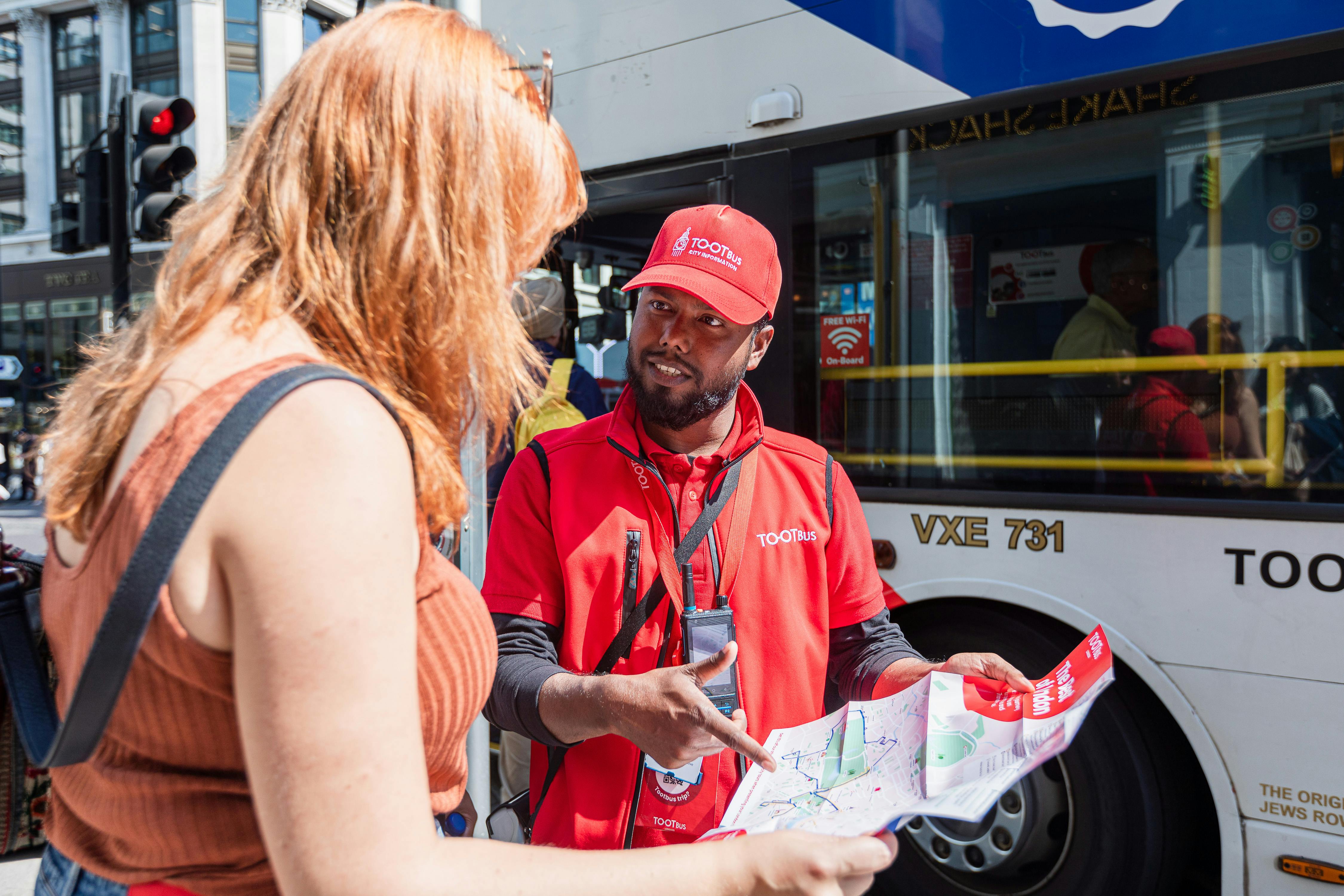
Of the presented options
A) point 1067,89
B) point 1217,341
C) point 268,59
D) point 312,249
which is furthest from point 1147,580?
point 268,59

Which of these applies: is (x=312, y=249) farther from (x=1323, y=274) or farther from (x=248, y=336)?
(x=1323, y=274)

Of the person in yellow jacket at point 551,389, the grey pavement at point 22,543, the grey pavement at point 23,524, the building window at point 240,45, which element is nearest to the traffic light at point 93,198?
the grey pavement at point 22,543

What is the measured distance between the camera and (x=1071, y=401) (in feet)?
9.05

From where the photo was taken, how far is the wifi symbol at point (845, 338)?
3.11m

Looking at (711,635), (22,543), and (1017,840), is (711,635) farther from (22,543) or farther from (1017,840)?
(22,543)

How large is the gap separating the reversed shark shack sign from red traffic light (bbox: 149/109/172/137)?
574cm

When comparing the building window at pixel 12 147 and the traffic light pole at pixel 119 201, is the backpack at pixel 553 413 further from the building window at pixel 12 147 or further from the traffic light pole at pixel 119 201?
the building window at pixel 12 147

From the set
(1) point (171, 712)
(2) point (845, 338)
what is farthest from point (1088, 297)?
(1) point (171, 712)

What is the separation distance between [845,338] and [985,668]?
1704mm

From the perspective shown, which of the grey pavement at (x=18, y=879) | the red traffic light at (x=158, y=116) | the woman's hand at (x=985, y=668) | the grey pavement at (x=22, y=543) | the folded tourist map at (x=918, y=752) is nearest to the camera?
the folded tourist map at (x=918, y=752)

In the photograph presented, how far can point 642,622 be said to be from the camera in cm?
168

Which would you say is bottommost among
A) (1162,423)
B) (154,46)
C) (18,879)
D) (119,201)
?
(18,879)

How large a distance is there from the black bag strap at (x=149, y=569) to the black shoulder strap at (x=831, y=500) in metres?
1.19

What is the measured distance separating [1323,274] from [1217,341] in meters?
0.29
